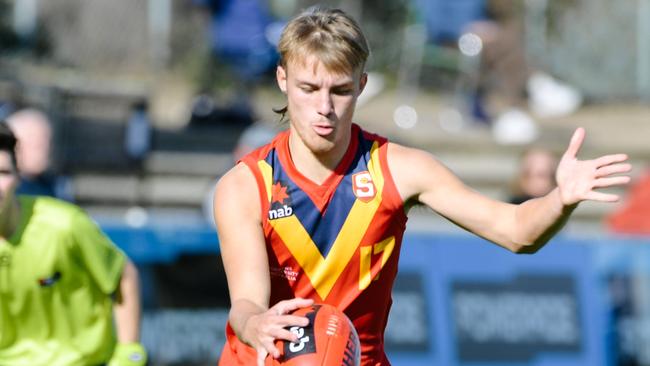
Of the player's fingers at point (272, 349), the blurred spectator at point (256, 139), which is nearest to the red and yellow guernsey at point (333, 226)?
the player's fingers at point (272, 349)

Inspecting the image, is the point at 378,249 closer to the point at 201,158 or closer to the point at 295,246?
the point at 295,246

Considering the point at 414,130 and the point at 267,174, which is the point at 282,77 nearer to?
the point at 267,174

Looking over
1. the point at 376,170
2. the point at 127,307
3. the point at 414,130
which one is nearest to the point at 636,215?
the point at 414,130

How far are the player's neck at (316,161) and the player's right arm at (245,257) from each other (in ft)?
0.62

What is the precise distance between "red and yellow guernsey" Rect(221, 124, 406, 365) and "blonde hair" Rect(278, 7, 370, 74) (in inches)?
17.8

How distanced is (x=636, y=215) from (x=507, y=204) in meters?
6.37

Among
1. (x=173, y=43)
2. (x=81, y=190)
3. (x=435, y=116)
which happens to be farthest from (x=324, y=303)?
(x=173, y=43)

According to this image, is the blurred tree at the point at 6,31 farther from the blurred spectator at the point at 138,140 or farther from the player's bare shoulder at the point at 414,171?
the player's bare shoulder at the point at 414,171

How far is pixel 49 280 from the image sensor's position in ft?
20.7

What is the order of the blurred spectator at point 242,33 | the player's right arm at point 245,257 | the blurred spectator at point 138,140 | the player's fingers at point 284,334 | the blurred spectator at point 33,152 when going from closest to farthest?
the player's fingers at point 284,334, the player's right arm at point 245,257, the blurred spectator at point 33,152, the blurred spectator at point 138,140, the blurred spectator at point 242,33

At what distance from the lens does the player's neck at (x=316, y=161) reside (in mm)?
5098

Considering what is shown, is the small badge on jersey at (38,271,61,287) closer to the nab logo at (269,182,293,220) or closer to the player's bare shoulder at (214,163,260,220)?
the player's bare shoulder at (214,163,260,220)

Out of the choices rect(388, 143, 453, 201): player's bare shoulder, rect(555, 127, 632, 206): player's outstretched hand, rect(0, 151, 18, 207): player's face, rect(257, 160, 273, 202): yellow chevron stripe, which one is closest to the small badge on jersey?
rect(0, 151, 18, 207): player's face

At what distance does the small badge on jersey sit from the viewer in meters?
6.31
